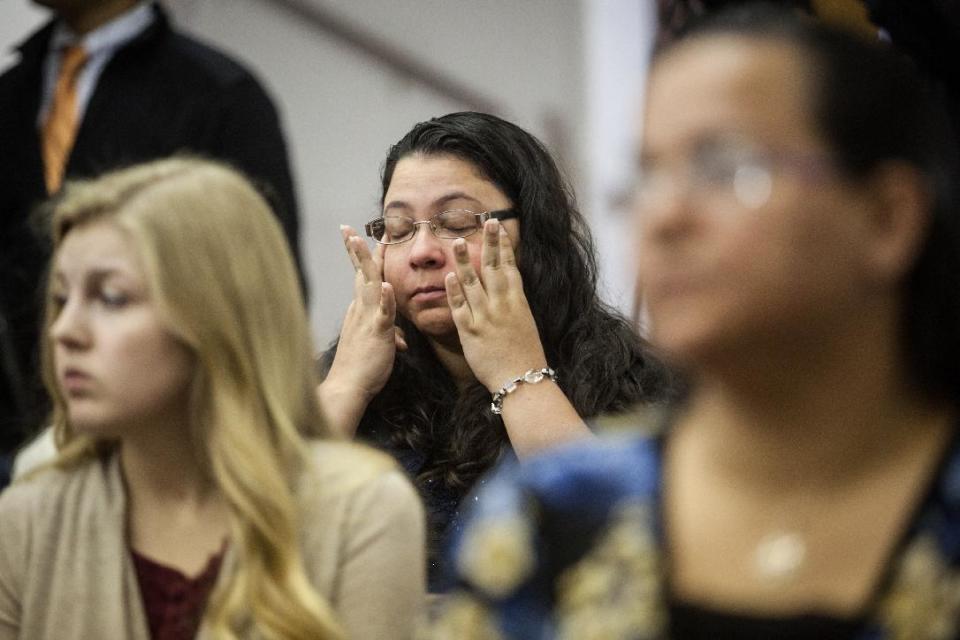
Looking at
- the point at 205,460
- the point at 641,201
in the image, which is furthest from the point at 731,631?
the point at 205,460

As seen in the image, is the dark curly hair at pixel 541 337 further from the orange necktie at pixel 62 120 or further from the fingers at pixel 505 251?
the orange necktie at pixel 62 120

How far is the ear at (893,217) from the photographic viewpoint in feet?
3.63

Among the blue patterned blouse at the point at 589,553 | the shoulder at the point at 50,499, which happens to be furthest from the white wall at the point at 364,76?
the blue patterned blouse at the point at 589,553

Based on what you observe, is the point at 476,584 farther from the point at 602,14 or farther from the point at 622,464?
the point at 602,14

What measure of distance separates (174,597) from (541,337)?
97 centimetres

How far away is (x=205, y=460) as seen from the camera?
171cm

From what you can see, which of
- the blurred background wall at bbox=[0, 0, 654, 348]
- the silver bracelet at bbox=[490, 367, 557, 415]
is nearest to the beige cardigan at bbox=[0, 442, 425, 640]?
the silver bracelet at bbox=[490, 367, 557, 415]

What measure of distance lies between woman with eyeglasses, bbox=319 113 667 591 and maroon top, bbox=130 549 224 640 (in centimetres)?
61

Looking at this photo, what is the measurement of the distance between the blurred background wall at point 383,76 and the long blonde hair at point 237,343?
9.16 feet

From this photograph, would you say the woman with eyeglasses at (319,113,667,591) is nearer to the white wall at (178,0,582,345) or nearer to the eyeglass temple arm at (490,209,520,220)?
the eyeglass temple arm at (490,209,520,220)

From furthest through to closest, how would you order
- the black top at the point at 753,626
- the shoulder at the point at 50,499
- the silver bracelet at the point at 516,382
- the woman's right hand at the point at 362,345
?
the woman's right hand at the point at 362,345 < the silver bracelet at the point at 516,382 < the shoulder at the point at 50,499 < the black top at the point at 753,626

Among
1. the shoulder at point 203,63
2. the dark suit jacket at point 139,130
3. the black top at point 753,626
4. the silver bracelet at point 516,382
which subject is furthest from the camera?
the shoulder at point 203,63

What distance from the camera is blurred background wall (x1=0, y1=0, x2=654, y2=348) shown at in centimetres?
461

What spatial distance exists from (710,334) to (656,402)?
1221mm
